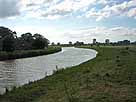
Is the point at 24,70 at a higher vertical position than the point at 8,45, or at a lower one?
lower

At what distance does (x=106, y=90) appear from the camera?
16.0m

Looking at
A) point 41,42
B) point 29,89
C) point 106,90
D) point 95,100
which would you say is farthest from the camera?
point 41,42

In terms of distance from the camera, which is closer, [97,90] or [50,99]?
[50,99]

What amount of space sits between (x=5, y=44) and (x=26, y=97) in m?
68.5

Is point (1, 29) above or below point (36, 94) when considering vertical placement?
above

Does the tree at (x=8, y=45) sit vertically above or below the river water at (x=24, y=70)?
above

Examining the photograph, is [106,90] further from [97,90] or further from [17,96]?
[17,96]

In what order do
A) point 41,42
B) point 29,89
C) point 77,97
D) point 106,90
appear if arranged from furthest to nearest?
point 41,42 → point 29,89 → point 106,90 → point 77,97

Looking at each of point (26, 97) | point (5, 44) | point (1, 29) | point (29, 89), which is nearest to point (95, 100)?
point (26, 97)

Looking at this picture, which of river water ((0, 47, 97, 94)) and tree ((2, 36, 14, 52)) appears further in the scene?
tree ((2, 36, 14, 52))

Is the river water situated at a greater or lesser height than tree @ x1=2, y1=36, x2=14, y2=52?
lesser

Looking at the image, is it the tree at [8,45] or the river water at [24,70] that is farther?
the tree at [8,45]

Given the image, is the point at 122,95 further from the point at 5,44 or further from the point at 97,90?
the point at 5,44

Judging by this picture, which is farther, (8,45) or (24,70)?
(8,45)
